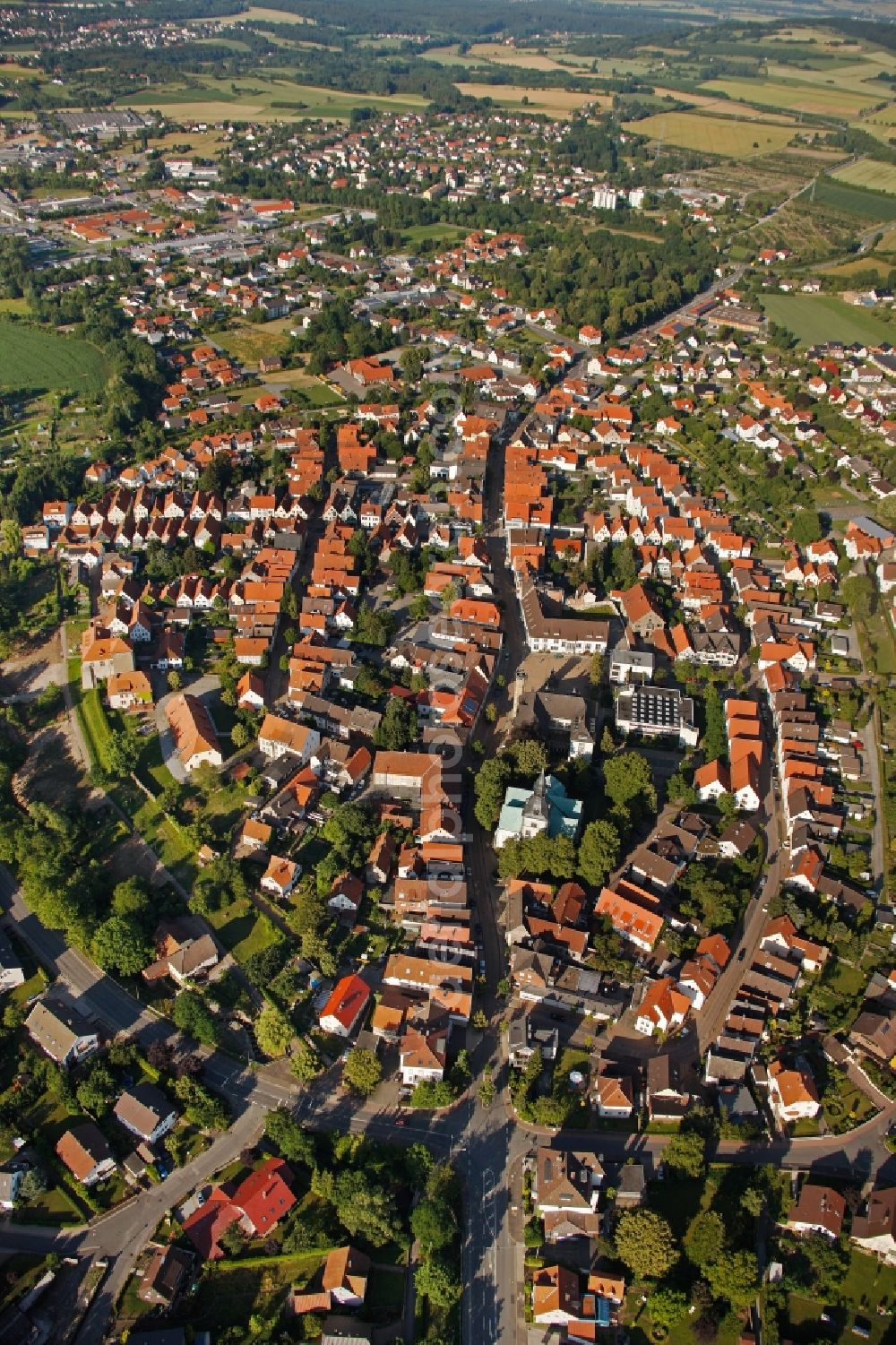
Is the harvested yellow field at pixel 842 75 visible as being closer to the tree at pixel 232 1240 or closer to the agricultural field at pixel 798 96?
the agricultural field at pixel 798 96

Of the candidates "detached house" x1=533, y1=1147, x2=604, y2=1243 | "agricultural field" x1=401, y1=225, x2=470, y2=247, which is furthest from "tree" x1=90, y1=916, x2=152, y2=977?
"agricultural field" x1=401, y1=225, x2=470, y2=247

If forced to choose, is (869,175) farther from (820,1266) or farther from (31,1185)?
(31,1185)

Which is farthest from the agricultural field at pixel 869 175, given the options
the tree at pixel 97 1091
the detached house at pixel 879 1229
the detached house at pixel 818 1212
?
the tree at pixel 97 1091

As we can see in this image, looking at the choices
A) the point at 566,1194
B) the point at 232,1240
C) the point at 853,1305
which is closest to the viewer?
the point at 853,1305

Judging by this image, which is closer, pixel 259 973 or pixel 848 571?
pixel 259 973

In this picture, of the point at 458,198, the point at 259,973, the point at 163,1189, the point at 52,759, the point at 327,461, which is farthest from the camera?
the point at 458,198

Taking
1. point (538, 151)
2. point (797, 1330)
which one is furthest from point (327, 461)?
point (538, 151)

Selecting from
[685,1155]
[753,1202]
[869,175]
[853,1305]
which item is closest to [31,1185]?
[685,1155]

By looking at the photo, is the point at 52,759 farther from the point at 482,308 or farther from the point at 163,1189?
the point at 482,308
